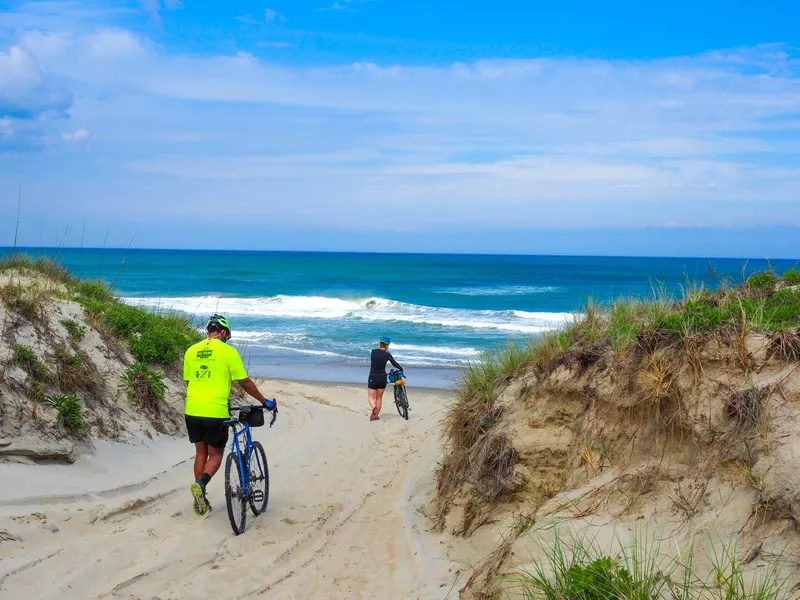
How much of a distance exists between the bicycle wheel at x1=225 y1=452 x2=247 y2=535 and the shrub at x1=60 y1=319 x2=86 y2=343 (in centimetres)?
420

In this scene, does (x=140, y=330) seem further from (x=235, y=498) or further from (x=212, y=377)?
(x=235, y=498)

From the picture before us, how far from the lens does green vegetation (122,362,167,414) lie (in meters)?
9.88

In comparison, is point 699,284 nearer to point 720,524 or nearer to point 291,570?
point 720,524

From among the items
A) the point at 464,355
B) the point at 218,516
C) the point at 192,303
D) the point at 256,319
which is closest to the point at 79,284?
the point at 218,516

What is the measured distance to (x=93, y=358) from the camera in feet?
32.8

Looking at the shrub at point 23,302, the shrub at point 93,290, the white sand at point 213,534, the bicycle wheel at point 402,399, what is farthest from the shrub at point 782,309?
the shrub at point 93,290

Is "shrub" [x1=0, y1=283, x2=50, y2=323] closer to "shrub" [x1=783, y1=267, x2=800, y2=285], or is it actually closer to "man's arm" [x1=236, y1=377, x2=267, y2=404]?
"man's arm" [x1=236, y1=377, x2=267, y2=404]

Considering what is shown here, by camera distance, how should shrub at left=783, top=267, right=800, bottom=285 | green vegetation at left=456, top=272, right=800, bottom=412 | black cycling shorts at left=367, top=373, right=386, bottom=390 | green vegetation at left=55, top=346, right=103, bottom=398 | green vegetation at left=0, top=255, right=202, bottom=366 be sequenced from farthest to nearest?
black cycling shorts at left=367, top=373, right=386, bottom=390 < green vegetation at left=0, top=255, right=202, bottom=366 < green vegetation at left=55, top=346, right=103, bottom=398 < shrub at left=783, top=267, right=800, bottom=285 < green vegetation at left=456, top=272, right=800, bottom=412

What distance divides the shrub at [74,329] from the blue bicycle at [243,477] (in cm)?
383

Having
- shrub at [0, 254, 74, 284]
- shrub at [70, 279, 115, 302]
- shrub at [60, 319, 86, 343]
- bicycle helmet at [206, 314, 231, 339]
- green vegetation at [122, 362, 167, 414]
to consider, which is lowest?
green vegetation at [122, 362, 167, 414]

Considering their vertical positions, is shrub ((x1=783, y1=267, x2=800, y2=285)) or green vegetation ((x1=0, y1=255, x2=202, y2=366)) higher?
shrub ((x1=783, y1=267, x2=800, y2=285))

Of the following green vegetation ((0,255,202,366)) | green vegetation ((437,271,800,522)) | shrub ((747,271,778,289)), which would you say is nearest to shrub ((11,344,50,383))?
green vegetation ((0,255,202,366))

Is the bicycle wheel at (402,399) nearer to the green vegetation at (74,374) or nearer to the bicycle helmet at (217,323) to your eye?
the green vegetation at (74,374)

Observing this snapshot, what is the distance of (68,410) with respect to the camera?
8.25 metres
